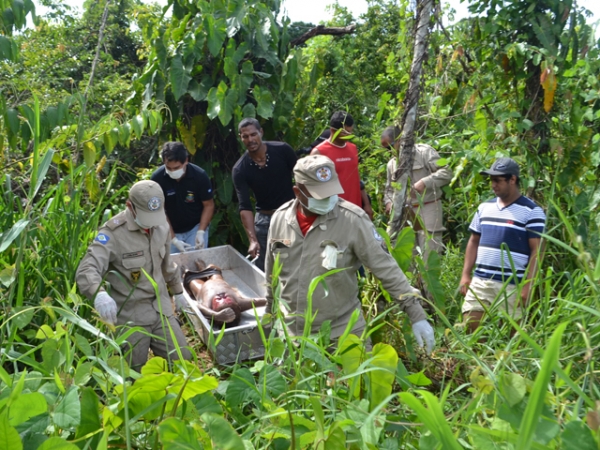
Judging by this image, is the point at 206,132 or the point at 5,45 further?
the point at 206,132

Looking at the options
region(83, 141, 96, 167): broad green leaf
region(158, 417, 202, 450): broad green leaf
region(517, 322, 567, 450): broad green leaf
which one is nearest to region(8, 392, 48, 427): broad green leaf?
region(158, 417, 202, 450): broad green leaf

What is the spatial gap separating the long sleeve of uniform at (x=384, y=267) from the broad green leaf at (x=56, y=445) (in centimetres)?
178

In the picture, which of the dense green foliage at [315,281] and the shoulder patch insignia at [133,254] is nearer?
the dense green foliage at [315,281]

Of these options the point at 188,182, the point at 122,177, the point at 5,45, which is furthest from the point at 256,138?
the point at 122,177

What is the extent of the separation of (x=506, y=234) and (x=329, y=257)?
1380mm

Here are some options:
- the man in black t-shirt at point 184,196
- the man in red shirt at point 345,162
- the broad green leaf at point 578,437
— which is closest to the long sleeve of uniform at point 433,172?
the man in red shirt at point 345,162

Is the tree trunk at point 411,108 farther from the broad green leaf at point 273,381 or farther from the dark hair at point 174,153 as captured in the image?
the dark hair at point 174,153

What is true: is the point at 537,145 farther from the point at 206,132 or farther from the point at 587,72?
the point at 206,132

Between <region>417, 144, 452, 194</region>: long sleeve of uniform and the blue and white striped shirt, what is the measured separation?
148cm

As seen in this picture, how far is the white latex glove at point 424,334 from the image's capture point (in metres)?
2.76

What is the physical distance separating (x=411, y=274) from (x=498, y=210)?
3.27ft

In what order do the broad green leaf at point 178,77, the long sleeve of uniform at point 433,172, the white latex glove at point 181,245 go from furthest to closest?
the broad green leaf at point 178,77
the white latex glove at point 181,245
the long sleeve of uniform at point 433,172

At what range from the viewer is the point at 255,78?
686cm

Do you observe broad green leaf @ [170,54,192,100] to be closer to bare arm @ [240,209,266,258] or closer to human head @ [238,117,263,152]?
human head @ [238,117,263,152]
